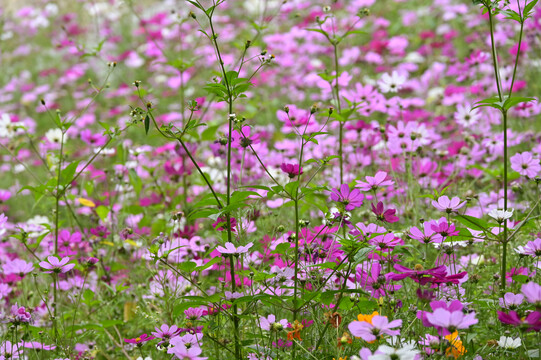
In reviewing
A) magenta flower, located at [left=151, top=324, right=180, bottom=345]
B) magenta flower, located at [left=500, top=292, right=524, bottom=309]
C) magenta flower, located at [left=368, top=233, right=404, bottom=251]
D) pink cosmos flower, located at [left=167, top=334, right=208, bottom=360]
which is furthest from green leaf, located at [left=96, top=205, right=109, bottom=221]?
magenta flower, located at [left=500, top=292, right=524, bottom=309]

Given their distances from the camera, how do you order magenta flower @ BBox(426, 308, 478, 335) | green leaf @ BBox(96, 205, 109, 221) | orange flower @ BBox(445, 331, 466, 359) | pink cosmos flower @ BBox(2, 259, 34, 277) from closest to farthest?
magenta flower @ BBox(426, 308, 478, 335), orange flower @ BBox(445, 331, 466, 359), pink cosmos flower @ BBox(2, 259, 34, 277), green leaf @ BBox(96, 205, 109, 221)

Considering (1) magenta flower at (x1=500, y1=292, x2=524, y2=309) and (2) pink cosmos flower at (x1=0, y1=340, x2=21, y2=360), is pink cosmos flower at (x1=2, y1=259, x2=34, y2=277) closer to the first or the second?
(2) pink cosmos flower at (x1=0, y1=340, x2=21, y2=360)

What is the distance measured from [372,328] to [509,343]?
1.17 feet

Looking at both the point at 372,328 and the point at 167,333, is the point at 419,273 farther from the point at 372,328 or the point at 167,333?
the point at 167,333

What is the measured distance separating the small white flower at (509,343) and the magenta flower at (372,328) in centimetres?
31

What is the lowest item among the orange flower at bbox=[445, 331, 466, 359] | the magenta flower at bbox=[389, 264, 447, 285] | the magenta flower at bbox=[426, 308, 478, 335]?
the orange flower at bbox=[445, 331, 466, 359]

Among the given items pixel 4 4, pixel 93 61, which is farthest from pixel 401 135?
pixel 4 4

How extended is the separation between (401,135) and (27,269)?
4.21ft

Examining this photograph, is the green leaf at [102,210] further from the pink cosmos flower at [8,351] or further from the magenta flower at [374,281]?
the magenta flower at [374,281]

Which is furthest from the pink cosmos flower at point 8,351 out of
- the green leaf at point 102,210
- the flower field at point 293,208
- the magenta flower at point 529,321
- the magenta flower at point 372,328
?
the magenta flower at point 529,321

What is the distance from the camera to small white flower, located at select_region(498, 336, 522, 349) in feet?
3.74

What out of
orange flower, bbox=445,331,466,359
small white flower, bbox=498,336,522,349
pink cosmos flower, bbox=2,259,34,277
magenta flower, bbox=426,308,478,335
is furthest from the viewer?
pink cosmos flower, bbox=2,259,34,277

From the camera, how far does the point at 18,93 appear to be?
4840mm

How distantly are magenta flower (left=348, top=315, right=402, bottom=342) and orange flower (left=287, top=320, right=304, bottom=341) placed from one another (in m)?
0.19
